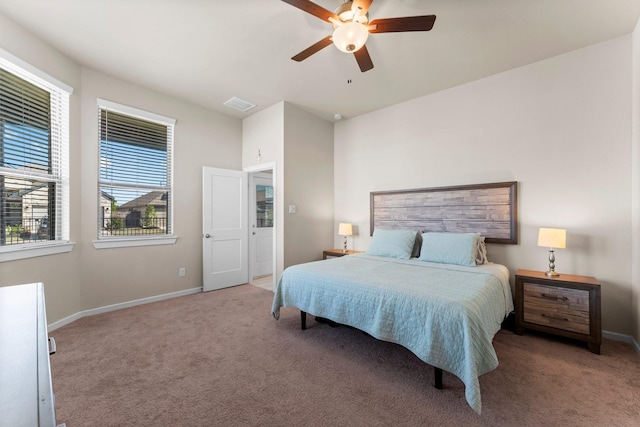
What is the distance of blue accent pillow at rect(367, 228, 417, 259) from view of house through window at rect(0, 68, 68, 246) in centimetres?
376

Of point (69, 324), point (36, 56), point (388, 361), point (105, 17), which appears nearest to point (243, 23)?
point (105, 17)

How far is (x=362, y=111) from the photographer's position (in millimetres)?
4523

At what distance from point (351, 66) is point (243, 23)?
49.7 inches

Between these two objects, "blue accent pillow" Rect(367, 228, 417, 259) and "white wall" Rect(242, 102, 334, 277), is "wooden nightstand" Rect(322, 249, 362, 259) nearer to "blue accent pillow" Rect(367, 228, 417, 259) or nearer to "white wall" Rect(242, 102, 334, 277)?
"white wall" Rect(242, 102, 334, 277)

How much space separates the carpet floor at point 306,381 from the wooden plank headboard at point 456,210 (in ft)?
3.98

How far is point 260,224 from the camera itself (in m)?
5.41

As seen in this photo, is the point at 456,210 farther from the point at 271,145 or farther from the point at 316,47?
A: the point at 271,145

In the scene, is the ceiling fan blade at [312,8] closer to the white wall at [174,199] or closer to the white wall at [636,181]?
the white wall at [636,181]

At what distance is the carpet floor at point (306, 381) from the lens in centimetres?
168

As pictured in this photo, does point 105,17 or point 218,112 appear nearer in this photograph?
point 105,17

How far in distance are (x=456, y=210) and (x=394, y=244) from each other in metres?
0.93

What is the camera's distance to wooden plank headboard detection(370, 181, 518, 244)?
128 inches

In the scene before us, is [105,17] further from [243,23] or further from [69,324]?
[69,324]

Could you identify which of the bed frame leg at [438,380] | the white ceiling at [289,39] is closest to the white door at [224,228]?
the white ceiling at [289,39]
